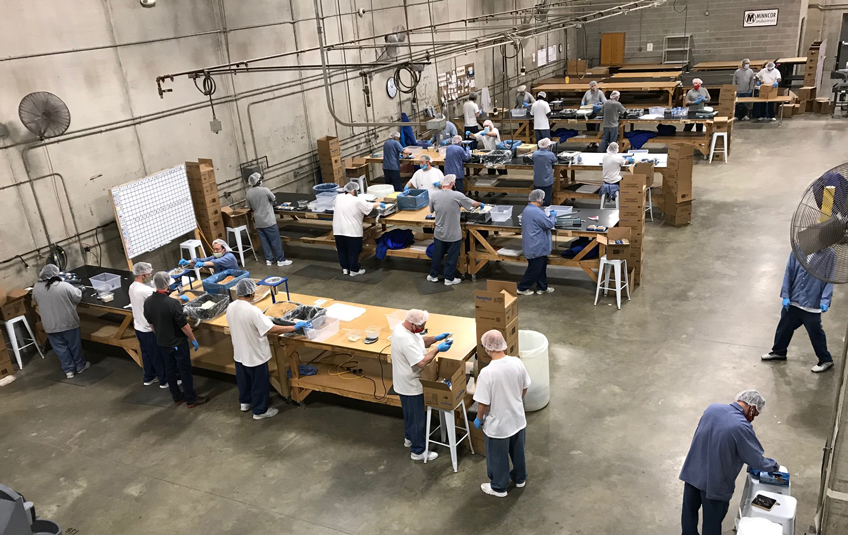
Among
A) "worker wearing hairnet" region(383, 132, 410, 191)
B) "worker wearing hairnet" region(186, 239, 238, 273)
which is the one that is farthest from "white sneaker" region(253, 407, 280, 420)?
"worker wearing hairnet" region(383, 132, 410, 191)

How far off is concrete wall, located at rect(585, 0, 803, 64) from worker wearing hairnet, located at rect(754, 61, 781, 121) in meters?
3.02

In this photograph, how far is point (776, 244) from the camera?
10.2 m

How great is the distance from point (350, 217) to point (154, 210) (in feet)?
→ 10.1

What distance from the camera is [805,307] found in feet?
21.6

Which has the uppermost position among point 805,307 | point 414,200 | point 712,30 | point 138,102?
point 138,102

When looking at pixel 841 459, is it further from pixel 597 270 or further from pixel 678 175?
pixel 678 175

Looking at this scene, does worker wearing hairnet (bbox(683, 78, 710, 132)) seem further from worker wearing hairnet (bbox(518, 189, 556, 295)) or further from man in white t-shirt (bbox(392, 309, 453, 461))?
man in white t-shirt (bbox(392, 309, 453, 461))

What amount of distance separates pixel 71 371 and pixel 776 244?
34.2 feet

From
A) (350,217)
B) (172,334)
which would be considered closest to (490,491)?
(172,334)

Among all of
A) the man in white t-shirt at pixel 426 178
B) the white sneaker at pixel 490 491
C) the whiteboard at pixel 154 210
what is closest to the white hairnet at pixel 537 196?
the man in white t-shirt at pixel 426 178

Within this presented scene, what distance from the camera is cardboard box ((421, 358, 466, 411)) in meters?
5.61

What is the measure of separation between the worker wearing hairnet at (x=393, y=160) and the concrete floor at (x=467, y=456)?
4.63 metres

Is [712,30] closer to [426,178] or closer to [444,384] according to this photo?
[426,178]

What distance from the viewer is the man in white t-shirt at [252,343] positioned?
6398 millimetres
